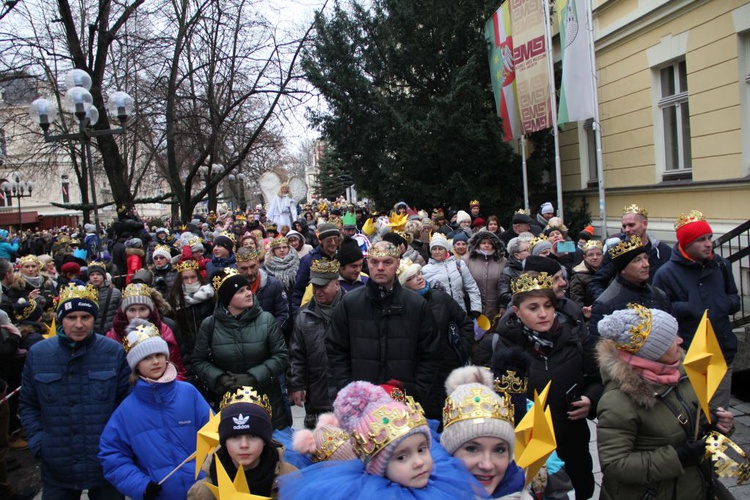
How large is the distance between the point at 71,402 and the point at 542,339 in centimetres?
308

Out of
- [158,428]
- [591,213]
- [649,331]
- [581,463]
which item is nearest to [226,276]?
[158,428]

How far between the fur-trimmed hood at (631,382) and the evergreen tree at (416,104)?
12718 mm

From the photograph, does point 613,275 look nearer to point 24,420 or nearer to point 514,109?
point 24,420

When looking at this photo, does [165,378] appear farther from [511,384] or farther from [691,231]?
[691,231]

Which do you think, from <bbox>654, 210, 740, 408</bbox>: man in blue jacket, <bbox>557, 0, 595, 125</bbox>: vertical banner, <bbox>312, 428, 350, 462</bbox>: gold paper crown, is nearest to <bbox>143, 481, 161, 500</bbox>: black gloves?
<bbox>312, 428, 350, 462</bbox>: gold paper crown

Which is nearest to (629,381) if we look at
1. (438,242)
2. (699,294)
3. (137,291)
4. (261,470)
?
(261,470)

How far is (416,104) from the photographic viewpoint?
17891 millimetres

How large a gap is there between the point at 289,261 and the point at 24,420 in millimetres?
4580

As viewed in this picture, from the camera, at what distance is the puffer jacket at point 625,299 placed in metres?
4.48

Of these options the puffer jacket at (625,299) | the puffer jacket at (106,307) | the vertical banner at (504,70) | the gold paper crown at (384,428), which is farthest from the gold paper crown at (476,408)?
→ the vertical banner at (504,70)

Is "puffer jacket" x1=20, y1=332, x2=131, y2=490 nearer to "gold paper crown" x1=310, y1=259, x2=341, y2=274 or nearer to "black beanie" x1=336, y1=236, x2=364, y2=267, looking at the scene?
"gold paper crown" x1=310, y1=259, x2=341, y2=274

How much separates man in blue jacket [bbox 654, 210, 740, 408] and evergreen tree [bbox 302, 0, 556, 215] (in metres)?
10.8

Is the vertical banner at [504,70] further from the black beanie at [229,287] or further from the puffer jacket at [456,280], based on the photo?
the black beanie at [229,287]

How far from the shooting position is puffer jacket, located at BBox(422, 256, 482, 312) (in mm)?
7188
